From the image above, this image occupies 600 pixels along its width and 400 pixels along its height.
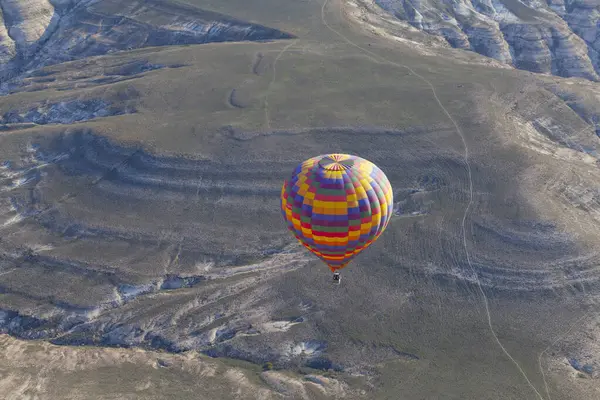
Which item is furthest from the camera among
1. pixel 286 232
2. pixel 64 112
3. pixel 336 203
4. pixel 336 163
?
pixel 64 112

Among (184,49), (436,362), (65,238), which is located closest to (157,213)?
(65,238)

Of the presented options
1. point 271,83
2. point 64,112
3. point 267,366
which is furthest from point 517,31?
point 267,366

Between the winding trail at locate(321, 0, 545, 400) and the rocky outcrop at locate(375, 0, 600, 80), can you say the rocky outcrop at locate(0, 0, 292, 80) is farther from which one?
the rocky outcrop at locate(375, 0, 600, 80)

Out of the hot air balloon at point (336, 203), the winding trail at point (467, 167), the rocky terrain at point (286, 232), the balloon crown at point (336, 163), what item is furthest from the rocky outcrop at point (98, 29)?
the hot air balloon at point (336, 203)

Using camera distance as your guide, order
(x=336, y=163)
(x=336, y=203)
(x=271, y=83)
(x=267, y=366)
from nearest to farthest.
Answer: (x=336, y=203) < (x=336, y=163) < (x=267, y=366) < (x=271, y=83)

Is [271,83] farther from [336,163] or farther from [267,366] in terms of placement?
[267,366]

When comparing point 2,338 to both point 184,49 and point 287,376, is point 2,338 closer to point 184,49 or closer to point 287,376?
point 287,376

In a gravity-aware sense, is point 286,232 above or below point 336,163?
below

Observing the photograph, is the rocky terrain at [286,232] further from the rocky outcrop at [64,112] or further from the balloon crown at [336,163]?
the balloon crown at [336,163]

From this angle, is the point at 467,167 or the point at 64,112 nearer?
the point at 467,167
